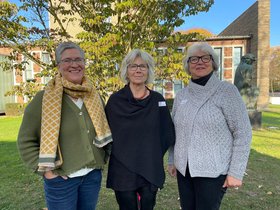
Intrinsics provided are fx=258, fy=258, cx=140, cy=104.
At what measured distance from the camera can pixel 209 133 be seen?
6.77 feet

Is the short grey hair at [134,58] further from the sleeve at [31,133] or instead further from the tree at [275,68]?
the tree at [275,68]

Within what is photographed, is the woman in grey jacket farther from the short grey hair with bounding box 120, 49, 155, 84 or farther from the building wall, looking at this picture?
the building wall

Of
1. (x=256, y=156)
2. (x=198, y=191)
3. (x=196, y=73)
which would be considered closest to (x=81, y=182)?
(x=198, y=191)

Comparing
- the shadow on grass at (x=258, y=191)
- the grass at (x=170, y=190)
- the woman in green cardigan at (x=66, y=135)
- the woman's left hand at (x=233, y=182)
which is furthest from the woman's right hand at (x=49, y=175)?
the shadow on grass at (x=258, y=191)

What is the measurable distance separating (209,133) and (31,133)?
139 cm

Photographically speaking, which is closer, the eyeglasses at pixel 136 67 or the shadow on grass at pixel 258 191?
the eyeglasses at pixel 136 67

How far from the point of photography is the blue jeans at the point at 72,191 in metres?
2.05

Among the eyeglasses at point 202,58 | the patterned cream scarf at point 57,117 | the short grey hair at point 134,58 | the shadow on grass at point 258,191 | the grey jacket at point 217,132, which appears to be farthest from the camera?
the shadow on grass at point 258,191

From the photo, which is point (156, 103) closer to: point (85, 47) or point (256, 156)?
point (85, 47)

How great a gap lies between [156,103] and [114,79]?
2.51 metres

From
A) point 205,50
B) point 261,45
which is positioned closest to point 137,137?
point 205,50

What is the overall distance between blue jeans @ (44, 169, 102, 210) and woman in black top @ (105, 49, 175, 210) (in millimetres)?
164

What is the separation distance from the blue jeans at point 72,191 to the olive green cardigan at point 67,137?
0.35ft

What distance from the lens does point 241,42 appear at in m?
20.5
